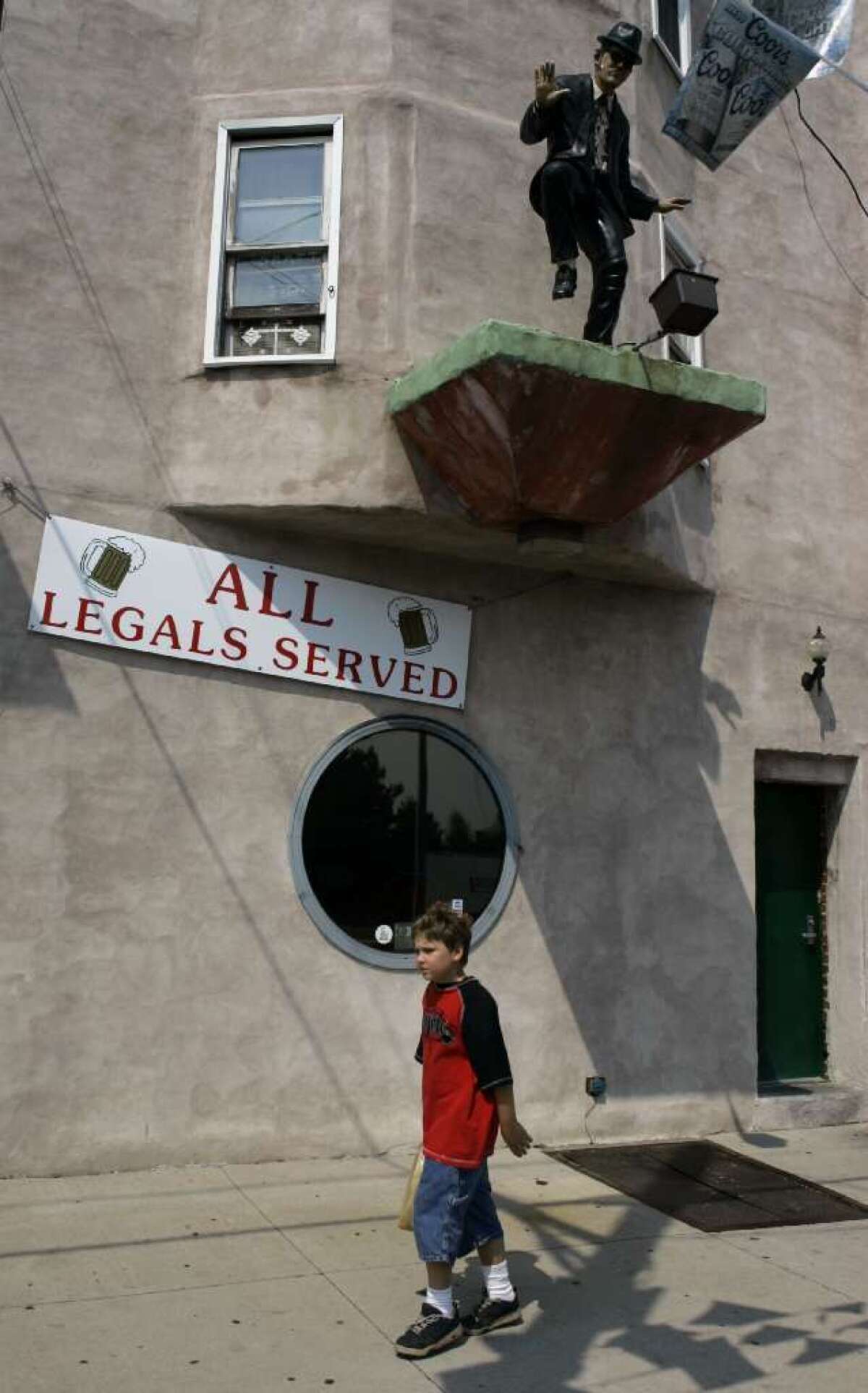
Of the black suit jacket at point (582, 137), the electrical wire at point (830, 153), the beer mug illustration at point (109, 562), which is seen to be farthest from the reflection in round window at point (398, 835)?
the electrical wire at point (830, 153)

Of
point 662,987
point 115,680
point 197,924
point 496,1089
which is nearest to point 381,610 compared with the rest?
point 115,680

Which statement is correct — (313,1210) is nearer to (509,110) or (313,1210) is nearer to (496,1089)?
(496,1089)

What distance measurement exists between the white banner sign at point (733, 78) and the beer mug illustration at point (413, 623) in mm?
3502

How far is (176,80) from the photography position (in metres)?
8.53

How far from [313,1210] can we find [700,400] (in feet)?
17.2

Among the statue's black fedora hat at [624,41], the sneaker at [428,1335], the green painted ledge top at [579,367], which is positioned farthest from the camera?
the statue's black fedora hat at [624,41]

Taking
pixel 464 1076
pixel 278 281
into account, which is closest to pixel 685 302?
pixel 278 281

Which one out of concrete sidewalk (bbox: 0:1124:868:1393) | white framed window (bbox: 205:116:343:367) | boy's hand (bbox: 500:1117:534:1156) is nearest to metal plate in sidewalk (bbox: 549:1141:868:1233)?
concrete sidewalk (bbox: 0:1124:868:1393)

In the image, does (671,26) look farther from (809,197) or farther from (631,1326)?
(631,1326)

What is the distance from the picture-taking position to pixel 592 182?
7.73 metres

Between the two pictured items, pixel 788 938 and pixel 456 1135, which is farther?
pixel 788 938

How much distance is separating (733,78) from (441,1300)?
23.4ft

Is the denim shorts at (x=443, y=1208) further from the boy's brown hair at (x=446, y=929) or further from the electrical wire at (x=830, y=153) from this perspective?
the electrical wire at (x=830, y=153)

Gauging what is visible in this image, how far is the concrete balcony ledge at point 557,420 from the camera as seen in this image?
7105 mm
